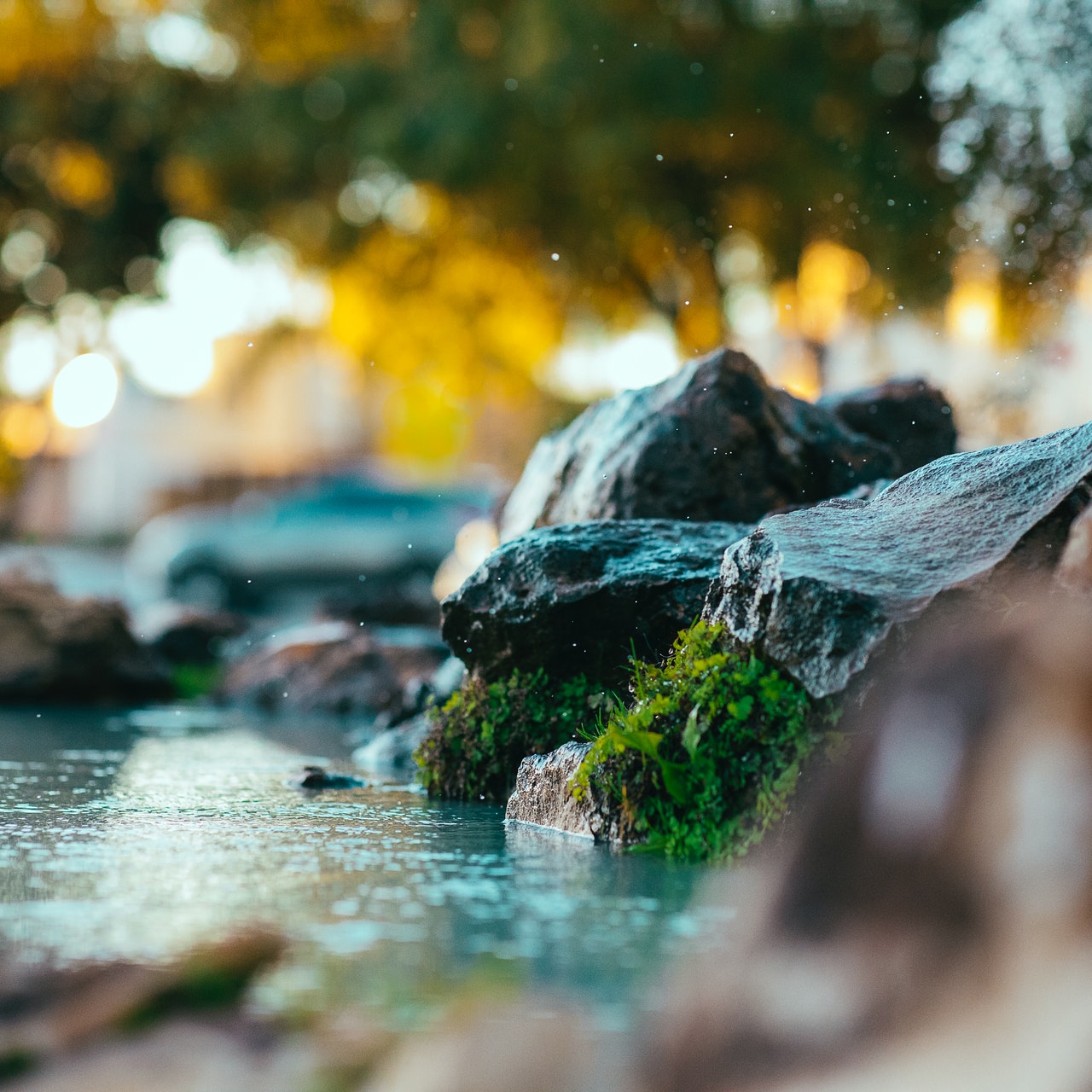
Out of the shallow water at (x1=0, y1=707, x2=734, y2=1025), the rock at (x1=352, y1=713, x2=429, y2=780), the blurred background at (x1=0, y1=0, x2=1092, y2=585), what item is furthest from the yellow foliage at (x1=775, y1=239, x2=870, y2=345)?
the shallow water at (x1=0, y1=707, x2=734, y2=1025)

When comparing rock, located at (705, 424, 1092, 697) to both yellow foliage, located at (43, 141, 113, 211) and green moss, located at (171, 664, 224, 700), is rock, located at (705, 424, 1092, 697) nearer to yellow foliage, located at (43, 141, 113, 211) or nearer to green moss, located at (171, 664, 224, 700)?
green moss, located at (171, 664, 224, 700)

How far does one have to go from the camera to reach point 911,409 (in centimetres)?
809

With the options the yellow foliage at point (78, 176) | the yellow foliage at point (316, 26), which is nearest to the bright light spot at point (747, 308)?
the yellow foliage at point (316, 26)

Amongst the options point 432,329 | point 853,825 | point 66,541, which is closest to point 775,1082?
point 853,825

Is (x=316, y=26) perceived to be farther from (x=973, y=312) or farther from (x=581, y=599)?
(x=581, y=599)

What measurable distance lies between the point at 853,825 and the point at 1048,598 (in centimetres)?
142

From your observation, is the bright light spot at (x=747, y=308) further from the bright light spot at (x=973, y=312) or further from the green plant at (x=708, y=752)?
the green plant at (x=708, y=752)

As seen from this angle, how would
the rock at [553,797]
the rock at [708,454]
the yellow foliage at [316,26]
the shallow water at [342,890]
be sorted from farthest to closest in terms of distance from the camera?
1. the yellow foliage at [316,26]
2. the rock at [708,454]
3. the rock at [553,797]
4. the shallow water at [342,890]

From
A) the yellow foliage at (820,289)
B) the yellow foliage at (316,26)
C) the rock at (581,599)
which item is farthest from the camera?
the yellow foliage at (316,26)

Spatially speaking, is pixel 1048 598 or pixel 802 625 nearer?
pixel 1048 598

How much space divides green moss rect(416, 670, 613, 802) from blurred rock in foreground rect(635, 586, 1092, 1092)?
277 centimetres

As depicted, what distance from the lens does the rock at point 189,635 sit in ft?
43.2

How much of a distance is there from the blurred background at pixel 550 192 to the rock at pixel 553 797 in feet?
20.9

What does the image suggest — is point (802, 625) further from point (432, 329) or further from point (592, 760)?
point (432, 329)
